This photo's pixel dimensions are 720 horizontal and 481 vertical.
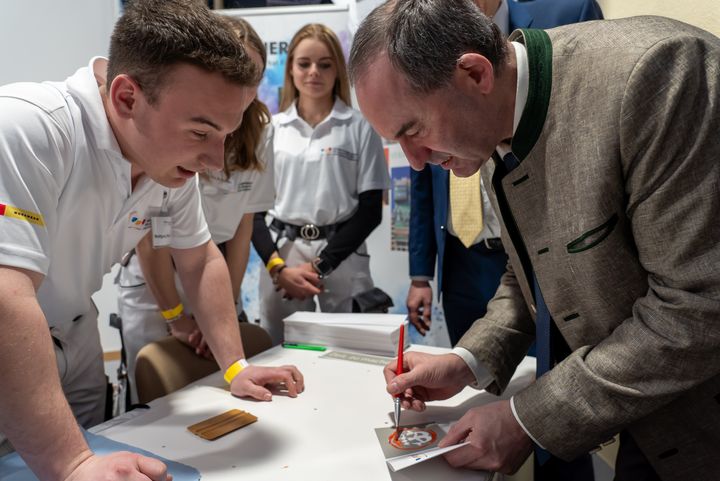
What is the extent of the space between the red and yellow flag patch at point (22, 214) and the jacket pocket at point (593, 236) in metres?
0.87

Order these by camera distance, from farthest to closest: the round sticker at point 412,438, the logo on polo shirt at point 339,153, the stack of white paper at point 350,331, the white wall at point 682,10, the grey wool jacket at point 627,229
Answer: the logo on polo shirt at point 339,153 → the stack of white paper at point 350,331 → the white wall at point 682,10 → the round sticker at point 412,438 → the grey wool jacket at point 627,229

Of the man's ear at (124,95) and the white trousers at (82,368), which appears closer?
the man's ear at (124,95)

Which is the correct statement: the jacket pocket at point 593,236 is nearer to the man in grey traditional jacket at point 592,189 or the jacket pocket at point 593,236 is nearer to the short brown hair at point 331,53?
the man in grey traditional jacket at point 592,189

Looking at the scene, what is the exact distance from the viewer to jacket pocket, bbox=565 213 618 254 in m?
0.95

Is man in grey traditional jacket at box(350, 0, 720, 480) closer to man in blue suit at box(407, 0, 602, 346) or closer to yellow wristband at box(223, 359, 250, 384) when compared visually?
yellow wristband at box(223, 359, 250, 384)

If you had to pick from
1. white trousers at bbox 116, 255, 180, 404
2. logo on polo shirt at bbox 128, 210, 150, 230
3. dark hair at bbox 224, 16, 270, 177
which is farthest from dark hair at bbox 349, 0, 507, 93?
white trousers at bbox 116, 255, 180, 404

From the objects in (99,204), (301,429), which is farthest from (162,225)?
(301,429)

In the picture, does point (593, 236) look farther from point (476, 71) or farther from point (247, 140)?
point (247, 140)

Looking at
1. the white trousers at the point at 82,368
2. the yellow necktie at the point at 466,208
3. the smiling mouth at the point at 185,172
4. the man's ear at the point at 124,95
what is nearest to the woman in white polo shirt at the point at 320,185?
the yellow necktie at the point at 466,208

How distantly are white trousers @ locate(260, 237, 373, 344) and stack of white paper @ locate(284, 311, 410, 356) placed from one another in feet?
2.63

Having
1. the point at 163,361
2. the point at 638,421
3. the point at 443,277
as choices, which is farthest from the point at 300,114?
the point at 638,421

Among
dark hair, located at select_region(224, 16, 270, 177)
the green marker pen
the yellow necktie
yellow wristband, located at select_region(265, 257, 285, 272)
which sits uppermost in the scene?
dark hair, located at select_region(224, 16, 270, 177)

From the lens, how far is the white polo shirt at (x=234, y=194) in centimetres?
208

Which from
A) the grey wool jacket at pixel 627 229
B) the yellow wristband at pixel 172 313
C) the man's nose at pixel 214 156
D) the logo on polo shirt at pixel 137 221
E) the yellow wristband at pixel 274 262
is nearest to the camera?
the grey wool jacket at pixel 627 229
